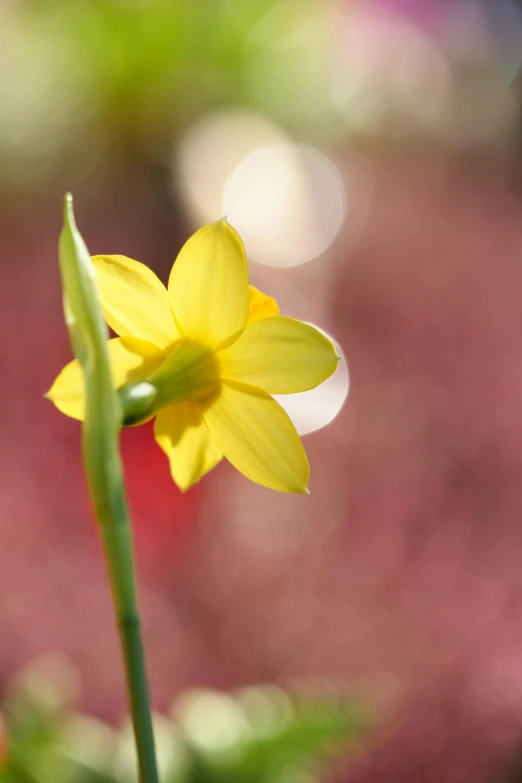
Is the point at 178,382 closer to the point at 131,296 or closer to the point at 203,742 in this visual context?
the point at 131,296

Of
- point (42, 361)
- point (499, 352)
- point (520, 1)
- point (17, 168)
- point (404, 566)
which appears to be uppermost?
point (520, 1)

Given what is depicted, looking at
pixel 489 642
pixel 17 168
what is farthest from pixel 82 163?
pixel 489 642

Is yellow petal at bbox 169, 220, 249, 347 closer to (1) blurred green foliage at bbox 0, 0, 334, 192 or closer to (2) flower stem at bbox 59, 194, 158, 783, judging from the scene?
(2) flower stem at bbox 59, 194, 158, 783

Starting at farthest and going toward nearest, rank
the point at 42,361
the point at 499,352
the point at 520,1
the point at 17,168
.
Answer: the point at 520,1
the point at 17,168
the point at 499,352
the point at 42,361

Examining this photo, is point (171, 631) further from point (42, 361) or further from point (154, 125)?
point (154, 125)

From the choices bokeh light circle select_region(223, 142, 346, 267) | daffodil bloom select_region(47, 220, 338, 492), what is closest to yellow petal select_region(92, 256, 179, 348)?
daffodil bloom select_region(47, 220, 338, 492)

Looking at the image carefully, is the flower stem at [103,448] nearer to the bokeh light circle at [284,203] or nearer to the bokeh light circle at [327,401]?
the bokeh light circle at [327,401]

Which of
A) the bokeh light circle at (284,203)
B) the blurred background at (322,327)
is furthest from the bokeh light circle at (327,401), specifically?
the bokeh light circle at (284,203)

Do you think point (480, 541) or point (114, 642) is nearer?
point (114, 642)
